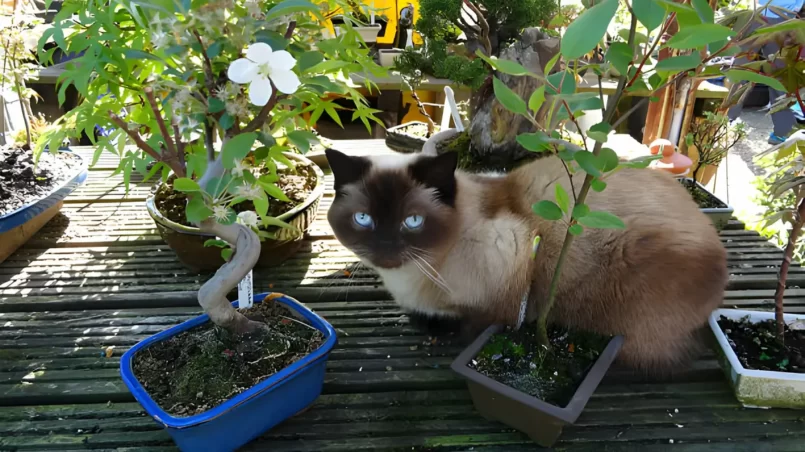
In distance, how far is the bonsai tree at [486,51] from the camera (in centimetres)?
140

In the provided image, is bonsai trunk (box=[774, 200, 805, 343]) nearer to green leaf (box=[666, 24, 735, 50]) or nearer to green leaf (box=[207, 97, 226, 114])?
green leaf (box=[666, 24, 735, 50])

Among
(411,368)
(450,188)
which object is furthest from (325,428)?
(450,188)

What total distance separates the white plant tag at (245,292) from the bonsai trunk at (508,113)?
2.76 feet

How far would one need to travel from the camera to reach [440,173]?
37.3 inches

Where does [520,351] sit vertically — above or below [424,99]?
below

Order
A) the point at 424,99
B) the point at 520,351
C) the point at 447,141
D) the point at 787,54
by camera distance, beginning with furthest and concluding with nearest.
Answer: the point at 424,99 → the point at 447,141 → the point at 520,351 → the point at 787,54

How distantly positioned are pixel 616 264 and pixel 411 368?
→ 1.51 ft

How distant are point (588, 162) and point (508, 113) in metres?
0.93

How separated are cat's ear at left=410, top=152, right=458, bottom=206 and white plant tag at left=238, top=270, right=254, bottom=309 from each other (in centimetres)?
38

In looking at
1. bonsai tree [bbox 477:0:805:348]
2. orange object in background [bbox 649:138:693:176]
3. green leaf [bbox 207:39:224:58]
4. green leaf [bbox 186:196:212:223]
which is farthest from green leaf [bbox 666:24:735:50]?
orange object in background [bbox 649:138:693:176]

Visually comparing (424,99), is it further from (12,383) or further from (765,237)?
(12,383)

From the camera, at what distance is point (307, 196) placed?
1.37 meters

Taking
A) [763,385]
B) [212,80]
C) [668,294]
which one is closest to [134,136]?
[212,80]

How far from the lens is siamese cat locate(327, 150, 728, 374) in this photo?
3.13 ft
